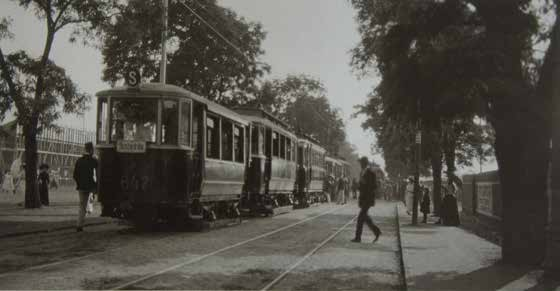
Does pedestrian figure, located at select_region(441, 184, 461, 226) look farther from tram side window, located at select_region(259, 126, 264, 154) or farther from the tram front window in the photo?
the tram front window

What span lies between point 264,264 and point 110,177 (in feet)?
18.8

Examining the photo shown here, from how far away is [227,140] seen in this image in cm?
1748

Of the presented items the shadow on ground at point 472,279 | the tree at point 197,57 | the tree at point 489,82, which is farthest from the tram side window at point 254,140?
the tree at point 197,57

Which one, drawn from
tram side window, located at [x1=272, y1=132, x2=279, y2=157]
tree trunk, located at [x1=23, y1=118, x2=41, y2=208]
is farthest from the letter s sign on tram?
tram side window, located at [x1=272, y1=132, x2=279, y2=157]

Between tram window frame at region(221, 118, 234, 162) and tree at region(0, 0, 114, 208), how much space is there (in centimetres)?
634

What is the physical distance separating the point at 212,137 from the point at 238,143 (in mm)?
2585

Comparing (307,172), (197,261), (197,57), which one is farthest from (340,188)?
(197,261)

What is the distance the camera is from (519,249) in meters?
9.72

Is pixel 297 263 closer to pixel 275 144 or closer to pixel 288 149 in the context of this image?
pixel 275 144

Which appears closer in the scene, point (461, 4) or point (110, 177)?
point (461, 4)

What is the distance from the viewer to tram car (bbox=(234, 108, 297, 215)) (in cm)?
Result: 2139

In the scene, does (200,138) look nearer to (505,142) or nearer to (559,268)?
(505,142)

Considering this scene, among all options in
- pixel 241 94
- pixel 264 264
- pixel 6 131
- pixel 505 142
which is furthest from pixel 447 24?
pixel 241 94

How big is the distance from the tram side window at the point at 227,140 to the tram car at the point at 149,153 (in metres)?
1.95
